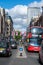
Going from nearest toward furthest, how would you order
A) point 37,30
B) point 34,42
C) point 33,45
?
point 37,30 < point 33,45 < point 34,42

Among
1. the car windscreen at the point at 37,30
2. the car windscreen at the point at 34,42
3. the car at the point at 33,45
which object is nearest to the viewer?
the car at the point at 33,45

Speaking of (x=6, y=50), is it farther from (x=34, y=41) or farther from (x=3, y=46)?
(x=34, y=41)

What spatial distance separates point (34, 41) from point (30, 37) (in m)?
0.99

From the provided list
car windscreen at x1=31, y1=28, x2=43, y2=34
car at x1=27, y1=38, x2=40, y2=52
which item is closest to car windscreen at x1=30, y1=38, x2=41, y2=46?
car at x1=27, y1=38, x2=40, y2=52

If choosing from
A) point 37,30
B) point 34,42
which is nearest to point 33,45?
point 34,42

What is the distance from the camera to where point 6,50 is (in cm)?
2588

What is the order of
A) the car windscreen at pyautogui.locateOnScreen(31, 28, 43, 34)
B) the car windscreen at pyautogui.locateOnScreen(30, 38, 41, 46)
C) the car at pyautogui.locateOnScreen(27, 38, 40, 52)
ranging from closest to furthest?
1. the car at pyautogui.locateOnScreen(27, 38, 40, 52)
2. the car windscreen at pyautogui.locateOnScreen(31, 28, 43, 34)
3. the car windscreen at pyautogui.locateOnScreen(30, 38, 41, 46)

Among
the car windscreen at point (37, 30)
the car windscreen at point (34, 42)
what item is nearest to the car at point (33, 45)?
the car windscreen at point (34, 42)

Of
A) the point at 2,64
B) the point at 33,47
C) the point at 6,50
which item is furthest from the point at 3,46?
the point at 33,47

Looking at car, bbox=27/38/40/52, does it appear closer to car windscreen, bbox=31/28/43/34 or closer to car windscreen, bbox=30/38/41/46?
car windscreen, bbox=30/38/41/46

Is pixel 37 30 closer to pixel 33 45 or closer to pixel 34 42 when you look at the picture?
pixel 34 42

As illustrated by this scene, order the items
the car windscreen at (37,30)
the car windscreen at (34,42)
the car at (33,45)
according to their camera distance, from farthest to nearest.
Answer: the car windscreen at (34,42)
the car windscreen at (37,30)
the car at (33,45)

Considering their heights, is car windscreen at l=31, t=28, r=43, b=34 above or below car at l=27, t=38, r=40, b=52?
above

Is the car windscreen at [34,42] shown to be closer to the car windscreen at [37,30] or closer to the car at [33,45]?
the car at [33,45]
